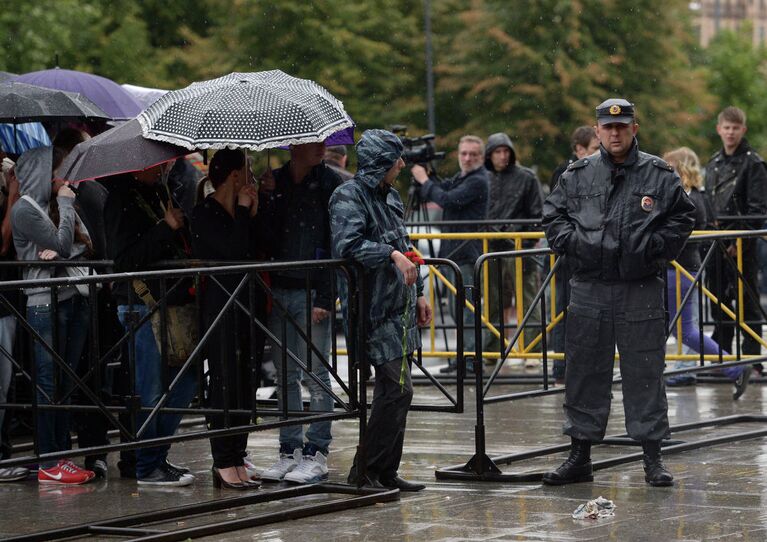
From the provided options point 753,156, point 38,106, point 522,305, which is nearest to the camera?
point 38,106

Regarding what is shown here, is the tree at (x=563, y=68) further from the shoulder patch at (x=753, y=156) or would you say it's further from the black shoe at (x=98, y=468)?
the black shoe at (x=98, y=468)

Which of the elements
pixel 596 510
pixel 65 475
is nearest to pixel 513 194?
pixel 65 475

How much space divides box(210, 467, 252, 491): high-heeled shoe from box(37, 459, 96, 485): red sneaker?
2.91ft

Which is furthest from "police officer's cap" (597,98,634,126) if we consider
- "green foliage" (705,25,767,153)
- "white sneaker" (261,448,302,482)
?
"green foliage" (705,25,767,153)

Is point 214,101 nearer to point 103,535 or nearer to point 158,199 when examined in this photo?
point 158,199

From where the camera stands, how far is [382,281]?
8.59 meters

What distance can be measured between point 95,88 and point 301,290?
16.5 ft

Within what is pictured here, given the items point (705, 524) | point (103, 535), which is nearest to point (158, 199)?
point (103, 535)

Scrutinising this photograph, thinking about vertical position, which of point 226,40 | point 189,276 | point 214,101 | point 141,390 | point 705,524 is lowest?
point 705,524

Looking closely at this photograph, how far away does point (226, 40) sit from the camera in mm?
34219

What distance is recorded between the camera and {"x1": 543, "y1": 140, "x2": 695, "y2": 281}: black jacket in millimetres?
8656

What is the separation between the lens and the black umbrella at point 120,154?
8.48m

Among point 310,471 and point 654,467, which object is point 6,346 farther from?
point 654,467

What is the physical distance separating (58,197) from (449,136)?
28731 millimetres
